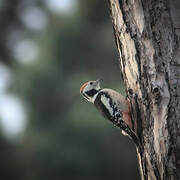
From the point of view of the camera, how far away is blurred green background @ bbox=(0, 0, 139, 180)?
42.5 feet

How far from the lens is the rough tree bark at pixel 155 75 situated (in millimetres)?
3715

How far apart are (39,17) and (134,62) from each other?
14.9 meters

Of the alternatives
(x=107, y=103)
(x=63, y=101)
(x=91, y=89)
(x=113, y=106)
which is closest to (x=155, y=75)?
(x=113, y=106)

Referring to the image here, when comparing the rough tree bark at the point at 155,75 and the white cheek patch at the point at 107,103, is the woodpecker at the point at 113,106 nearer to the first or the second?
the white cheek patch at the point at 107,103

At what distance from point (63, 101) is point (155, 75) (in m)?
11.2

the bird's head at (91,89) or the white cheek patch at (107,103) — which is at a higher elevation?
the bird's head at (91,89)

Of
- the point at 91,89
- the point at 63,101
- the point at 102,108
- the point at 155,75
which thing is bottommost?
the point at 155,75

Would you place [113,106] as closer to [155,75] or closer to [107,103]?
[107,103]

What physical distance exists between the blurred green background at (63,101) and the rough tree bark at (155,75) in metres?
8.01

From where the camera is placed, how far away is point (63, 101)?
14.9m

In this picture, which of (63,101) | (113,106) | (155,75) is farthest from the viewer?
(63,101)

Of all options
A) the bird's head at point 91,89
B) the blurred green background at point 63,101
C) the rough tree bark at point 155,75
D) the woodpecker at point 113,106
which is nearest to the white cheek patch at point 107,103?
the woodpecker at point 113,106

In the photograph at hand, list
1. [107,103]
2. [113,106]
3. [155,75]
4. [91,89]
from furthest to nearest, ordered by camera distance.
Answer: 1. [91,89]
2. [107,103]
3. [113,106]
4. [155,75]

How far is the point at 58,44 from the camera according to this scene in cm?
1509
